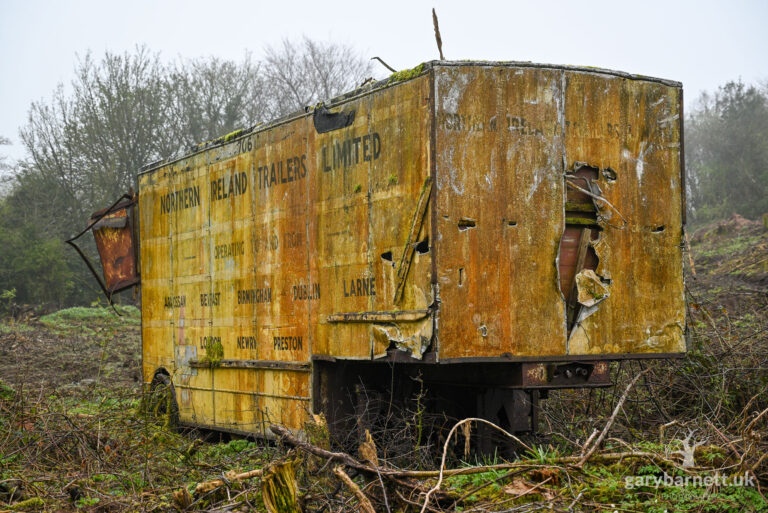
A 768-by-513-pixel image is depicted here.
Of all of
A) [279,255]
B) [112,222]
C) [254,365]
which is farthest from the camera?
[112,222]

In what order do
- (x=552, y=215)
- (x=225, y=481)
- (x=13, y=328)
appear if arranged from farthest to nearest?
(x=13, y=328) < (x=552, y=215) < (x=225, y=481)

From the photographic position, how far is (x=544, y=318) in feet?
21.3

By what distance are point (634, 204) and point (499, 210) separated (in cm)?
132

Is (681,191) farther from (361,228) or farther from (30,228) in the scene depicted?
(30,228)

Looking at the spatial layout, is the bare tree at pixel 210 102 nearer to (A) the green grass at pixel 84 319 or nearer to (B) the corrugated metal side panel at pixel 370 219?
(A) the green grass at pixel 84 319

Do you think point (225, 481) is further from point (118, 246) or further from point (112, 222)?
point (112, 222)

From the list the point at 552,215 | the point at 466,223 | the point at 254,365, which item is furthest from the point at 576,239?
the point at 254,365

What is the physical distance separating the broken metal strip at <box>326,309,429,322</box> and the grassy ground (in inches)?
46.9

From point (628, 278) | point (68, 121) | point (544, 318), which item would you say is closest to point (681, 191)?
point (628, 278)

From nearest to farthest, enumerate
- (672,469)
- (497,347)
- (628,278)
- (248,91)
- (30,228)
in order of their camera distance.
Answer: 1. (672,469)
2. (497,347)
3. (628,278)
4. (30,228)
5. (248,91)

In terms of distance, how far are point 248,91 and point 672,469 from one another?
27616 mm

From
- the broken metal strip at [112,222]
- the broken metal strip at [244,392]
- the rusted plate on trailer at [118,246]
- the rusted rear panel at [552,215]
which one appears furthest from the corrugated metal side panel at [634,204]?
the broken metal strip at [112,222]

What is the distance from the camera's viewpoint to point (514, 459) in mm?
6738

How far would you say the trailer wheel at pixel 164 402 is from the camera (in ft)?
34.4
